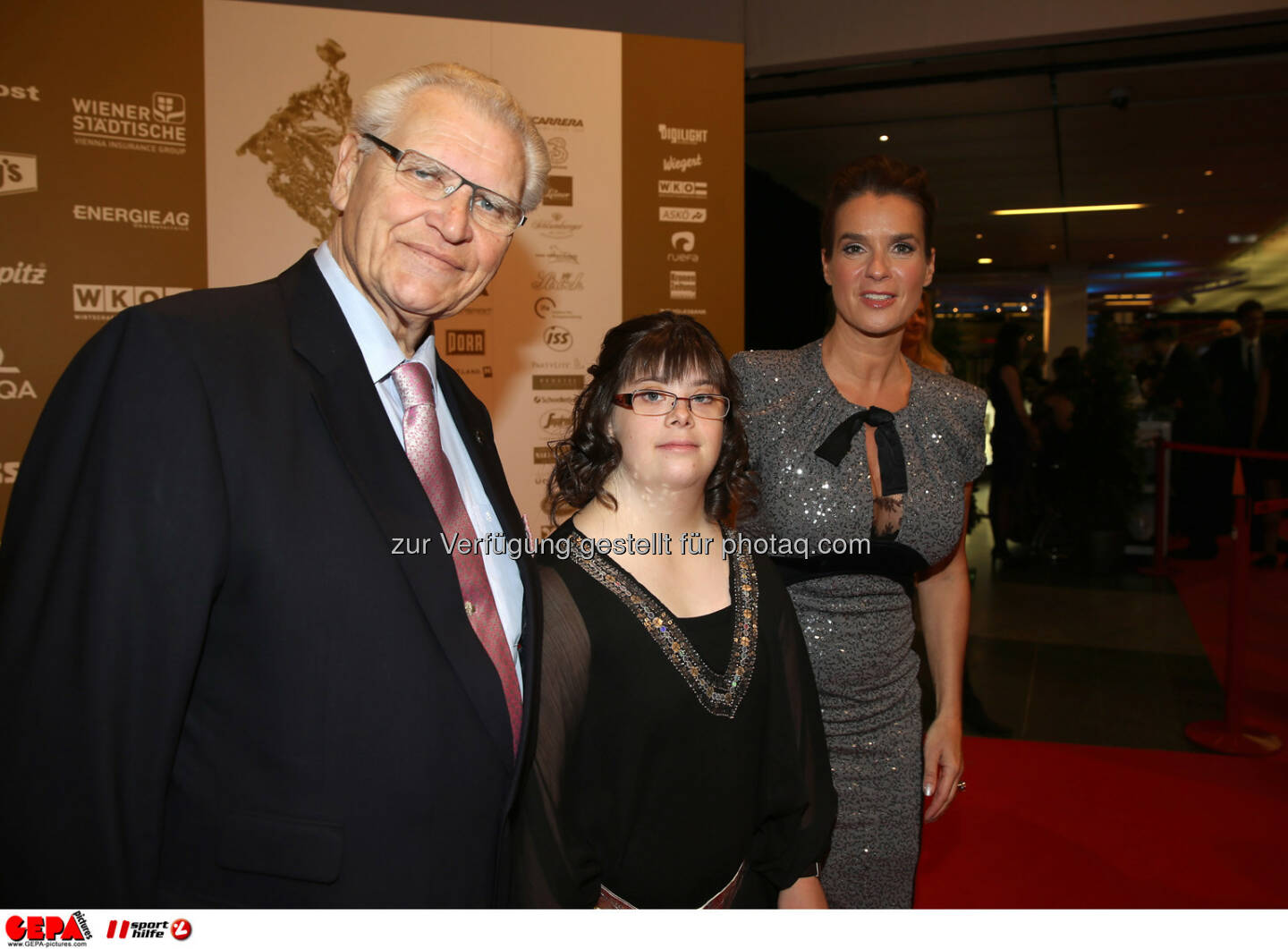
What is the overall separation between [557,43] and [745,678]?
332 centimetres

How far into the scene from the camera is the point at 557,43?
12.5 feet

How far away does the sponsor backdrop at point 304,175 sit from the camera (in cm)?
327

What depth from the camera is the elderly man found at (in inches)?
33.7

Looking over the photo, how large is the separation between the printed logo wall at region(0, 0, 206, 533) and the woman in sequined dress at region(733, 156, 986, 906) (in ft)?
9.03

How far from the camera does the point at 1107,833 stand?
10.7ft

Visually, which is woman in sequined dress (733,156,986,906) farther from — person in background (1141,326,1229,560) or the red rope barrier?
person in background (1141,326,1229,560)

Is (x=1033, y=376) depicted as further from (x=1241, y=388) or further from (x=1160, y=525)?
(x=1160, y=525)

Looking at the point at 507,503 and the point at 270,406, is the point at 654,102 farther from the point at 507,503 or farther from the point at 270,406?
the point at 270,406

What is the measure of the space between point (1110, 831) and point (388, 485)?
3349mm

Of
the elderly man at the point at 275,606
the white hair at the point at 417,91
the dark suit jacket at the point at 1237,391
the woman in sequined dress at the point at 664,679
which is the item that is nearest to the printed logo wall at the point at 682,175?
the woman in sequined dress at the point at 664,679

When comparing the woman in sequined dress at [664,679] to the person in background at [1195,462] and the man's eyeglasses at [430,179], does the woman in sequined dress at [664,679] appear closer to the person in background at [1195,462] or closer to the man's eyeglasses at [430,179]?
the man's eyeglasses at [430,179]

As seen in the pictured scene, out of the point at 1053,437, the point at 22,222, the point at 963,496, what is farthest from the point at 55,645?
the point at 1053,437

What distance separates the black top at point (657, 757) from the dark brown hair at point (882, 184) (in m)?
0.89

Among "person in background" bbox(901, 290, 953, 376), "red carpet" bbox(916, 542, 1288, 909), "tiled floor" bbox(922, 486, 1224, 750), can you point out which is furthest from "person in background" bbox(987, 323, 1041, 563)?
"person in background" bbox(901, 290, 953, 376)
